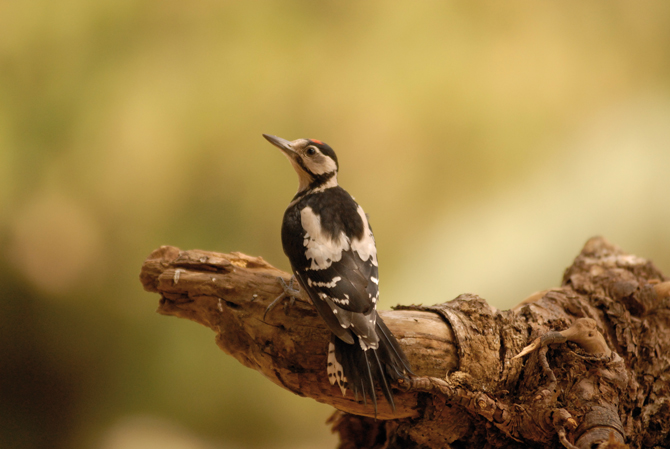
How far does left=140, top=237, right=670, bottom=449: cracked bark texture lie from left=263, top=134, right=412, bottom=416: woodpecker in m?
0.12

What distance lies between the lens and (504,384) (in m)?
2.10

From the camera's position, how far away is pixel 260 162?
→ 355 centimetres

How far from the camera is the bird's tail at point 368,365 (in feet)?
6.19

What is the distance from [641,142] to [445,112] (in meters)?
1.61

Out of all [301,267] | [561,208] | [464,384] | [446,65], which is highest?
[446,65]

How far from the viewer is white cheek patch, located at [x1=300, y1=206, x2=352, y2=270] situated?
2047 millimetres

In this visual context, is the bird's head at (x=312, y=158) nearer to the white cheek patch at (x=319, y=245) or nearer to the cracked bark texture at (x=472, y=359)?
the white cheek patch at (x=319, y=245)

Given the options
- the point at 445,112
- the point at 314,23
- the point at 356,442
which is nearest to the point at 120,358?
the point at 356,442

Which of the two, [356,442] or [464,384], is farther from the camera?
[356,442]

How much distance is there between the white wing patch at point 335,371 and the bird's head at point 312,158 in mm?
903

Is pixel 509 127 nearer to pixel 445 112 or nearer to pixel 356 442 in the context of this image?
pixel 445 112

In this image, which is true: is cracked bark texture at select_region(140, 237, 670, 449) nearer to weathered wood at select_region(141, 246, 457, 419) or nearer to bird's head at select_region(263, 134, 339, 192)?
weathered wood at select_region(141, 246, 457, 419)

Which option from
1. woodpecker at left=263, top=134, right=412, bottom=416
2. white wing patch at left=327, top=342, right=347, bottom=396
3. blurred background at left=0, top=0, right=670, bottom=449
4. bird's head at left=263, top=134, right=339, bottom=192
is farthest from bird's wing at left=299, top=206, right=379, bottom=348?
blurred background at left=0, top=0, right=670, bottom=449

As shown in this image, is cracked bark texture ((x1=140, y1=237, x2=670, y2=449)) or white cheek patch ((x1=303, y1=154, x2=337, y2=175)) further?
white cheek patch ((x1=303, y1=154, x2=337, y2=175))
